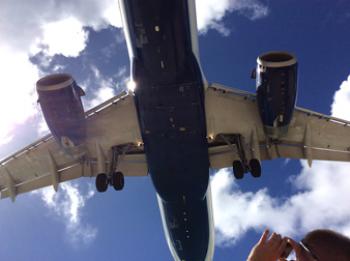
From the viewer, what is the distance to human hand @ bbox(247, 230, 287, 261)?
2.97 metres

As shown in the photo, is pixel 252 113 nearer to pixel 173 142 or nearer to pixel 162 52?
pixel 173 142

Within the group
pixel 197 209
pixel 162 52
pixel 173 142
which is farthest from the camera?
pixel 197 209

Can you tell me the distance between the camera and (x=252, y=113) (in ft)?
64.4

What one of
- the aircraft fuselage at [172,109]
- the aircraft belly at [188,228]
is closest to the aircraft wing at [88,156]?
the aircraft fuselage at [172,109]

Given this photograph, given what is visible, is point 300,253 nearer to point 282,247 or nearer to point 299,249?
point 299,249

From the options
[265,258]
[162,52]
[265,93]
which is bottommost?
[265,93]

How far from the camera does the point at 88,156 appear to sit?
2112 centimetres

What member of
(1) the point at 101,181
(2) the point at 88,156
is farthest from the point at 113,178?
(2) the point at 88,156

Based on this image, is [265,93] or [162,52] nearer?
[162,52]

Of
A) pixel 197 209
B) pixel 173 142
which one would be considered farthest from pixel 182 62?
pixel 197 209

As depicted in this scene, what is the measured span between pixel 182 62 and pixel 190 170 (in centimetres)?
472

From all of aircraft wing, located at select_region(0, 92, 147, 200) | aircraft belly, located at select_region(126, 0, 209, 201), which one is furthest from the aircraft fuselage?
aircraft wing, located at select_region(0, 92, 147, 200)

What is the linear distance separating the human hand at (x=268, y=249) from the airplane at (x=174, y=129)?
11.5m

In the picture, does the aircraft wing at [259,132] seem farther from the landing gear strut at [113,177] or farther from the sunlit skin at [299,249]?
the sunlit skin at [299,249]
